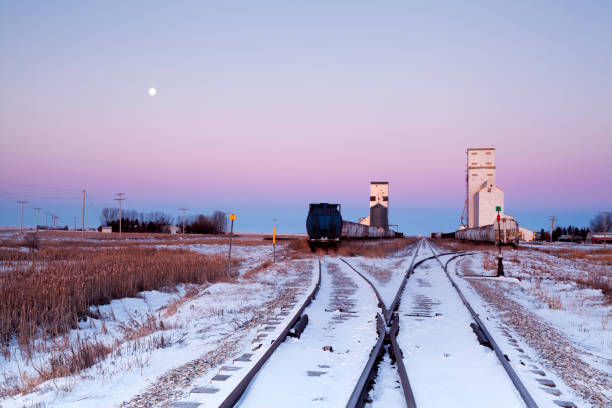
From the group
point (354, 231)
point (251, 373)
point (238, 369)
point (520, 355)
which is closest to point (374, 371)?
point (251, 373)

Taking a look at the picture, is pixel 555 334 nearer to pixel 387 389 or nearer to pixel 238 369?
pixel 387 389

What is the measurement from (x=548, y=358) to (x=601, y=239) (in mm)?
121740

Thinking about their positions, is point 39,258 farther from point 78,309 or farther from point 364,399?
point 364,399

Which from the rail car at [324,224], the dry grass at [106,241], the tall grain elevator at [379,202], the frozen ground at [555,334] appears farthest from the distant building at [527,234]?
the frozen ground at [555,334]

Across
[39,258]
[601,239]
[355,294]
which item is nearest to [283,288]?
[355,294]

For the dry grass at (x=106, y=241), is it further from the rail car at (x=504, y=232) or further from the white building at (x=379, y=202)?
the rail car at (x=504, y=232)

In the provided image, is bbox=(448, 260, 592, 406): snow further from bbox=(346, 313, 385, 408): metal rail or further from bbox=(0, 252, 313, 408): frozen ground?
bbox=(0, 252, 313, 408): frozen ground

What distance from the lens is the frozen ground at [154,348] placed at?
4.55 metres

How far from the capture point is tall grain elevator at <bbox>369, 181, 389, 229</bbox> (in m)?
83.2

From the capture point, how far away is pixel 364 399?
4086mm

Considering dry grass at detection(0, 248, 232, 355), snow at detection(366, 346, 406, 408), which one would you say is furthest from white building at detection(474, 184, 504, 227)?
snow at detection(366, 346, 406, 408)

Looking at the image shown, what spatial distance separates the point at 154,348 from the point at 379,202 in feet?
261

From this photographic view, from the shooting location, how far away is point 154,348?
6.56 meters

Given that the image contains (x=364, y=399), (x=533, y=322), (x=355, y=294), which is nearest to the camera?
(x=364, y=399)
